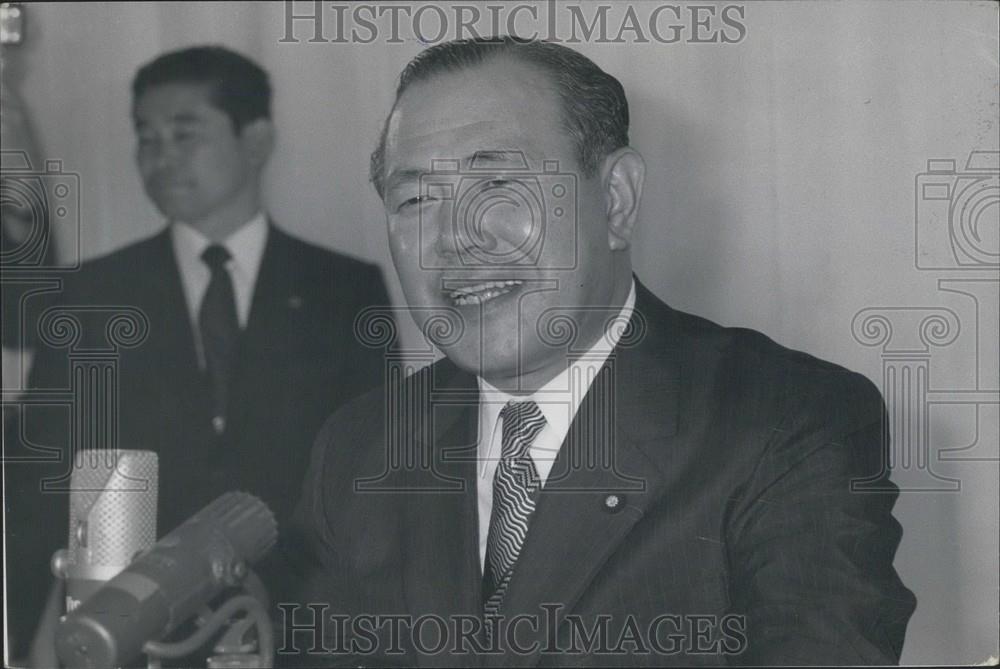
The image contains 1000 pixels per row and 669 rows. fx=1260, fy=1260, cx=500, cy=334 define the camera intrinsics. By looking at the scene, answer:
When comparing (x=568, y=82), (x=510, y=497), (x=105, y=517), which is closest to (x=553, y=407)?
(x=510, y=497)

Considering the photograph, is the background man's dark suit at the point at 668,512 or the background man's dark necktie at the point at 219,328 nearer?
the background man's dark suit at the point at 668,512

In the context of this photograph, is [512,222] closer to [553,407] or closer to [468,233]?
[468,233]

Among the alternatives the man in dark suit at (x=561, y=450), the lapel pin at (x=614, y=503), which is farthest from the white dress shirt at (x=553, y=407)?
the lapel pin at (x=614, y=503)

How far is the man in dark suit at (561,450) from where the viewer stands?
2178 mm

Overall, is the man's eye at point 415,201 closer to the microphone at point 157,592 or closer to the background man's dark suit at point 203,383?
the background man's dark suit at point 203,383

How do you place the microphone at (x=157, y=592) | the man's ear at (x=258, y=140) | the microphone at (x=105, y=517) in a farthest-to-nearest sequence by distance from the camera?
1. the man's ear at (x=258, y=140)
2. the microphone at (x=105, y=517)
3. the microphone at (x=157, y=592)

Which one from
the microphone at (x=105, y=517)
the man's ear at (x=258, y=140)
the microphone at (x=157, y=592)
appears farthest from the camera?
the man's ear at (x=258, y=140)

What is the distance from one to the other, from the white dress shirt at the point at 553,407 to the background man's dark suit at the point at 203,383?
0.27m

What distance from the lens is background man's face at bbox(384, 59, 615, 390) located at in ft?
7.42

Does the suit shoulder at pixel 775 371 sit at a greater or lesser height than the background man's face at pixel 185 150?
lesser

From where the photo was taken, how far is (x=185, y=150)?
245cm

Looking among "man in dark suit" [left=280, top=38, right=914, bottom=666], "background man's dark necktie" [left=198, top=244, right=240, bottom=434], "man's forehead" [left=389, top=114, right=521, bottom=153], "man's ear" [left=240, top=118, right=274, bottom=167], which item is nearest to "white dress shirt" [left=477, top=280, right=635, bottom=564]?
"man in dark suit" [left=280, top=38, right=914, bottom=666]

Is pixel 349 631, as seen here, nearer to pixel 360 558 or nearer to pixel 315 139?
pixel 360 558

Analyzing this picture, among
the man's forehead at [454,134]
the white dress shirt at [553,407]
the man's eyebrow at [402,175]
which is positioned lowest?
the white dress shirt at [553,407]
